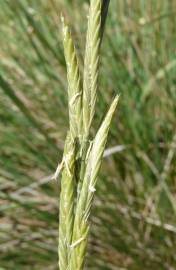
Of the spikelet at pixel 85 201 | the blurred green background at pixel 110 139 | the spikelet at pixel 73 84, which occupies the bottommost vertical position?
the spikelet at pixel 85 201

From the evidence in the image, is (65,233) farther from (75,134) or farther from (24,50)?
(24,50)

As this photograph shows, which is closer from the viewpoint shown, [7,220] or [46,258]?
[46,258]

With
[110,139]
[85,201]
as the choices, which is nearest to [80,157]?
[85,201]

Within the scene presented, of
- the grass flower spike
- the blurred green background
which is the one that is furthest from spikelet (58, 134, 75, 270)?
the blurred green background

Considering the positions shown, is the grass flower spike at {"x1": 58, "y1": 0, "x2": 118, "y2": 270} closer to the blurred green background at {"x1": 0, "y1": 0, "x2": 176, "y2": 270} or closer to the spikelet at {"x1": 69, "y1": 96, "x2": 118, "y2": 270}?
the spikelet at {"x1": 69, "y1": 96, "x2": 118, "y2": 270}

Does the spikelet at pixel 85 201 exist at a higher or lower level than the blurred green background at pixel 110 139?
lower

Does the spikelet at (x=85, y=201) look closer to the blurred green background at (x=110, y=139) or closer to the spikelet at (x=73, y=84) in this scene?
the spikelet at (x=73, y=84)

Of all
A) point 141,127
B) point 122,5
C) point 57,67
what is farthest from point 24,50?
point 141,127

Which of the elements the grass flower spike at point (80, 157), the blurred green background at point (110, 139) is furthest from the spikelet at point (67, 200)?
the blurred green background at point (110, 139)
